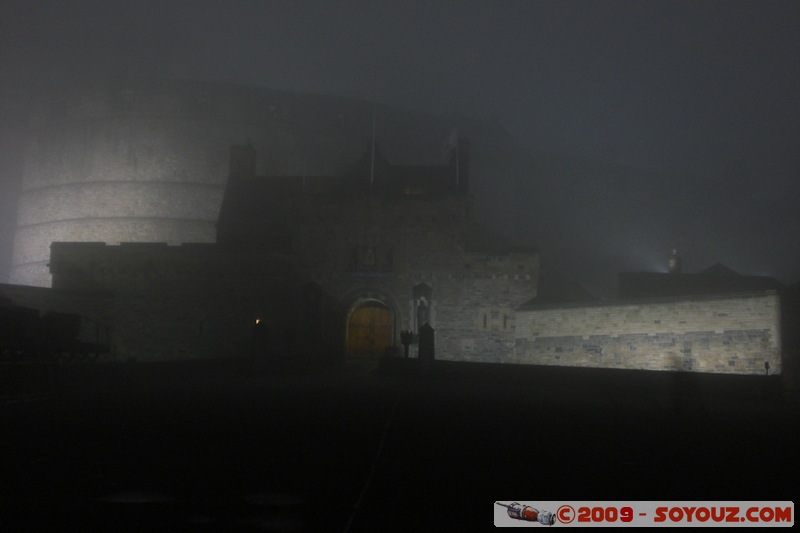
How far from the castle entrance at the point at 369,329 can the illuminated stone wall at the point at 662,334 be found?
568 centimetres

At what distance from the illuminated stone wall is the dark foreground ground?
1330 centimetres

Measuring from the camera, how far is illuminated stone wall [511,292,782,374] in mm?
23906

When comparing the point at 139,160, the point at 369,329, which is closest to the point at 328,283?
the point at 369,329

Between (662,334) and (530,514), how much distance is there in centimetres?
2496

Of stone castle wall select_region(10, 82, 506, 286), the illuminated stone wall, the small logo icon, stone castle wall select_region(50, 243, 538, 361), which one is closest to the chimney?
stone castle wall select_region(50, 243, 538, 361)

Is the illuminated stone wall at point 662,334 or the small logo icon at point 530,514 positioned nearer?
the small logo icon at point 530,514

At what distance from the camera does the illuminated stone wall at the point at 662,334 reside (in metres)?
23.9

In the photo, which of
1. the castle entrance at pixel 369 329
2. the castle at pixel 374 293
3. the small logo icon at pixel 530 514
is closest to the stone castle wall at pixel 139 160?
the castle at pixel 374 293

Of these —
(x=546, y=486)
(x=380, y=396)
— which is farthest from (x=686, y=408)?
(x=546, y=486)

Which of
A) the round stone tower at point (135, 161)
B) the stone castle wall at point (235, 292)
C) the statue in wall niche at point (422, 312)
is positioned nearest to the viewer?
the statue in wall niche at point (422, 312)

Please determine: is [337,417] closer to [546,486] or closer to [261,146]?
[546,486]

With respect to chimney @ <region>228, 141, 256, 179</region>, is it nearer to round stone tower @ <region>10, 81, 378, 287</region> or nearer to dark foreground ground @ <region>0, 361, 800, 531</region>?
round stone tower @ <region>10, 81, 378, 287</region>

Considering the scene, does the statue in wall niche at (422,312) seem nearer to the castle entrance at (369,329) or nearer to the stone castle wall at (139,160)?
the castle entrance at (369,329)

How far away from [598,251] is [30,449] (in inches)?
2509
